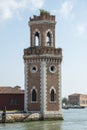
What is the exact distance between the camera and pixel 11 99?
54188 mm

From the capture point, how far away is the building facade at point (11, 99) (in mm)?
53719

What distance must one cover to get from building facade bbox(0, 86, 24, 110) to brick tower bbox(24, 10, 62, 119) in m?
2.62

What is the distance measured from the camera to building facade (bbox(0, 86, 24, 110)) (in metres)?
53.7

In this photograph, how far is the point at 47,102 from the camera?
50.4m

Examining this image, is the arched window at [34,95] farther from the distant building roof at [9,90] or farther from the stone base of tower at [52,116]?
the distant building roof at [9,90]

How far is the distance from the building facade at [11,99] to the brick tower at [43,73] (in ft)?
8.58

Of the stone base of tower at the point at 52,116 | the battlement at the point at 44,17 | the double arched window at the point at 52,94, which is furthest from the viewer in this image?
the battlement at the point at 44,17

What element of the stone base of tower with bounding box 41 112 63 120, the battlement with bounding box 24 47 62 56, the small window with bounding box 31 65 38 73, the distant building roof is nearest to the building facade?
the distant building roof

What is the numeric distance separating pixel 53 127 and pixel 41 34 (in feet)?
45.9

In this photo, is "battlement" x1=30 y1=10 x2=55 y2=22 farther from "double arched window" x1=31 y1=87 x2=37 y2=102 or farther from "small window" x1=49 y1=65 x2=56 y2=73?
"double arched window" x1=31 y1=87 x2=37 y2=102

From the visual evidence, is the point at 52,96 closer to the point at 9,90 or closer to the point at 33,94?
the point at 33,94

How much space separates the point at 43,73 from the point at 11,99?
665 centimetres

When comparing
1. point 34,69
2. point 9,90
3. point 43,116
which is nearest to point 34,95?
point 43,116

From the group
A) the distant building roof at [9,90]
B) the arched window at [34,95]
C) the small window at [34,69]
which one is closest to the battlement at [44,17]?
the small window at [34,69]
